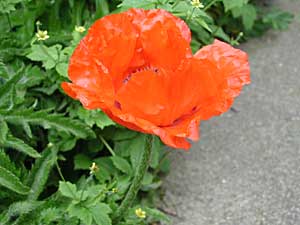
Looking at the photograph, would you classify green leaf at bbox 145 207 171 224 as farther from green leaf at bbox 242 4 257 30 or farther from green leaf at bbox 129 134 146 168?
green leaf at bbox 242 4 257 30

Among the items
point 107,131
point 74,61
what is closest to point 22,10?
point 107,131

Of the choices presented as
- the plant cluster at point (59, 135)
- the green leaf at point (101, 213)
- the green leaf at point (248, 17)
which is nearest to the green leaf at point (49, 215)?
the plant cluster at point (59, 135)

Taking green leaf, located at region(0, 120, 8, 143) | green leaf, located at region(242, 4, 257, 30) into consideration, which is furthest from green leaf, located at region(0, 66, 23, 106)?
green leaf, located at region(242, 4, 257, 30)

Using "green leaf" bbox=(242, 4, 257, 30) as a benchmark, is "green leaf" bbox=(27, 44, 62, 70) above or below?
above

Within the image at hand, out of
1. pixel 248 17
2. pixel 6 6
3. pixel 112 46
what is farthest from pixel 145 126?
pixel 248 17

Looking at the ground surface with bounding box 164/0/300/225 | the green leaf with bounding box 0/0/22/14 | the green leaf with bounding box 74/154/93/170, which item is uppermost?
the green leaf with bounding box 0/0/22/14

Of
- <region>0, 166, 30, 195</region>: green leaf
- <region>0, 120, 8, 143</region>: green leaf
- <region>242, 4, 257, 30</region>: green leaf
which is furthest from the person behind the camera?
<region>242, 4, 257, 30</region>: green leaf
